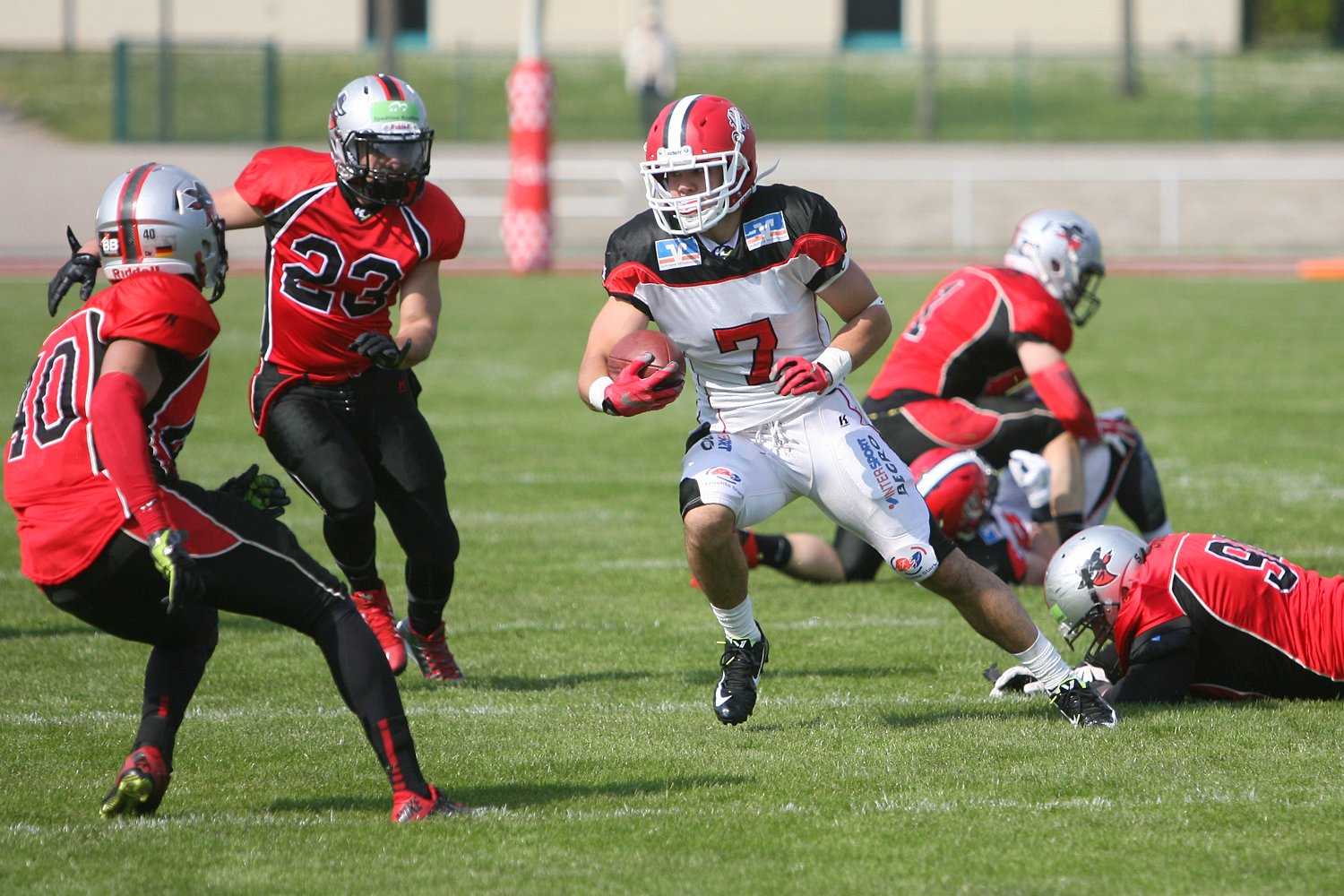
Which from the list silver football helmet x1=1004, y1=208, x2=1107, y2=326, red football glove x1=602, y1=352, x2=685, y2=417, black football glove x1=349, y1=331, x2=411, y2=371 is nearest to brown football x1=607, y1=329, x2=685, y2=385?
red football glove x1=602, y1=352, x2=685, y2=417

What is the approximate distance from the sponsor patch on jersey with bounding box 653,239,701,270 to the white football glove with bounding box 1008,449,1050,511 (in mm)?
3107

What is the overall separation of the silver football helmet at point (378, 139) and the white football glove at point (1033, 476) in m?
3.36

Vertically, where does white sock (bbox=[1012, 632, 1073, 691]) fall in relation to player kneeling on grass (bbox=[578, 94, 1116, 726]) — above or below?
below

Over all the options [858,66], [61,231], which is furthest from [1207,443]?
[858,66]

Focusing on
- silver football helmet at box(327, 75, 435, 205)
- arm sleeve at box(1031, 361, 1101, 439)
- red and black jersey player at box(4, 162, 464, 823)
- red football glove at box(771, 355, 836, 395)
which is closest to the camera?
red and black jersey player at box(4, 162, 464, 823)

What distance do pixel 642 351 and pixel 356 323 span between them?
1.28 meters

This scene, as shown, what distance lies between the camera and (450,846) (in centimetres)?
393

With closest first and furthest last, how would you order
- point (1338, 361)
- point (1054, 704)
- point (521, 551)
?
1. point (1054, 704)
2. point (521, 551)
3. point (1338, 361)

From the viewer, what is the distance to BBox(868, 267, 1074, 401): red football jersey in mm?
7277

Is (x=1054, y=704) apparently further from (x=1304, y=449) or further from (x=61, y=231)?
(x=61, y=231)

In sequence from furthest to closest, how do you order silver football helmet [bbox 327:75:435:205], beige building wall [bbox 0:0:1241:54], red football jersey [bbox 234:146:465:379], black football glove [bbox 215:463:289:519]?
beige building wall [bbox 0:0:1241:54] < red football jersey [bbox 234:146:465:379] < silver football helmet [bbox 327:75:435:205] < black football glove [bbox 215:463:289:519]

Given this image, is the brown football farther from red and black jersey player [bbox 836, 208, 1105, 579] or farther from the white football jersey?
red and black jersey player [bbox 836, 208, 1105, 579]

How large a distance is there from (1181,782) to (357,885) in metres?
2.11

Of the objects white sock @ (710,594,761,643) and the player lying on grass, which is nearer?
white sock @ (710,594,761,643)
